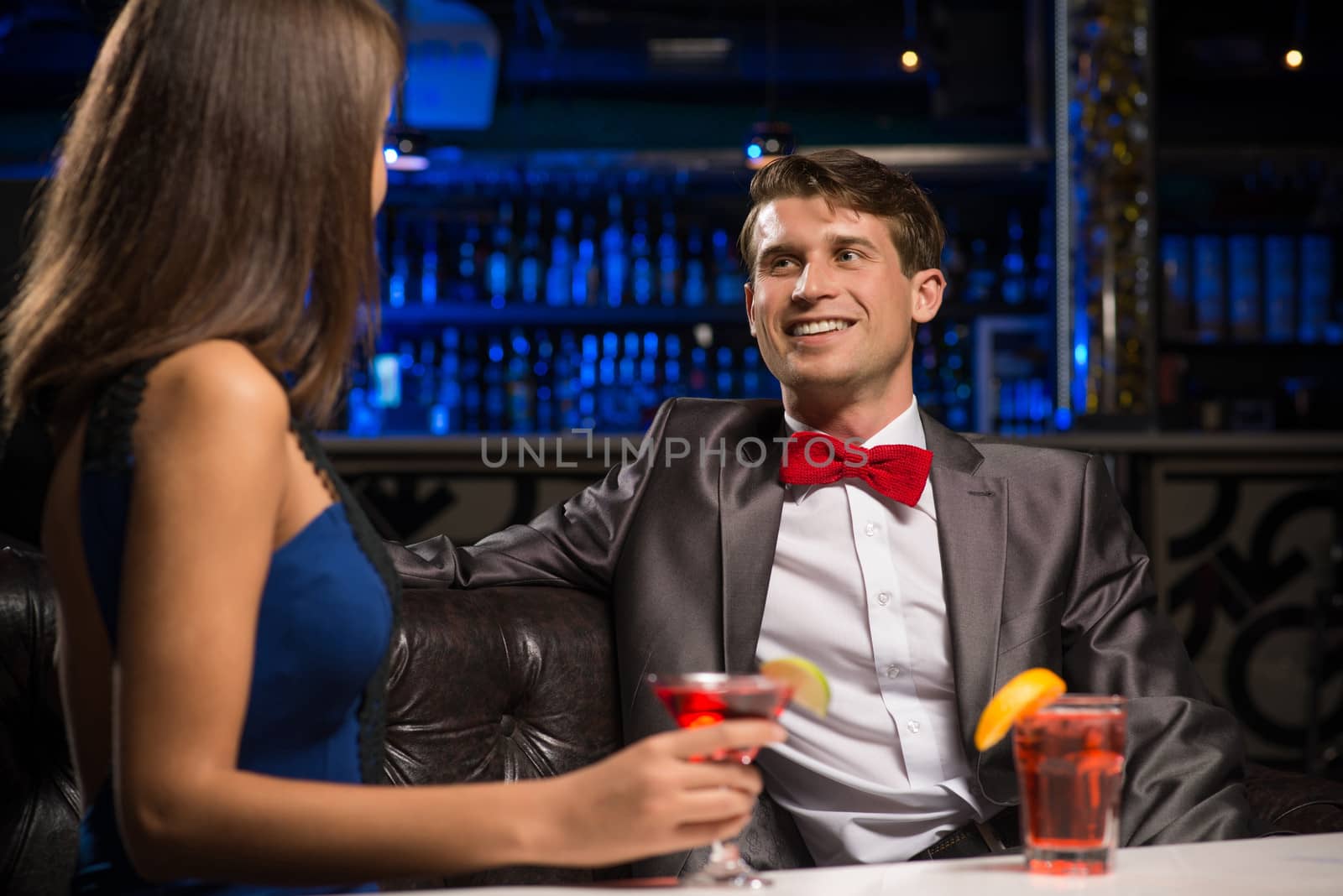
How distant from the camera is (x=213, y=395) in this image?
100 centimetres

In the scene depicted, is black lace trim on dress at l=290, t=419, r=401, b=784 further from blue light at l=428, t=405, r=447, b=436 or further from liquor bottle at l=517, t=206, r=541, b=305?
liquor bottle at l=517, t=206, r=541, b=305

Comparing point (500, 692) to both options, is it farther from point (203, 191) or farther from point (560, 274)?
point (560, 274)

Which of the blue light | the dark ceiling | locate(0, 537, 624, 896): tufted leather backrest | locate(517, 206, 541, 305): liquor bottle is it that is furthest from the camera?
the dark ceiling

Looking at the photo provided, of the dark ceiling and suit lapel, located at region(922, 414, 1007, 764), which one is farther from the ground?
the dark ceiling

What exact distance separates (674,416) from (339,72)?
1.15m

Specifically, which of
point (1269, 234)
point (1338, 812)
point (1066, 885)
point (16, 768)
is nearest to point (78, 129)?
point (16, 768)

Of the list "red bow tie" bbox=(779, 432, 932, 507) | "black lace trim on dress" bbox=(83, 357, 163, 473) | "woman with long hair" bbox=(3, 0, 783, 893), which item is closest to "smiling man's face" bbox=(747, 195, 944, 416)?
"red bow tie" bbox=(779, 432, 932, 507)

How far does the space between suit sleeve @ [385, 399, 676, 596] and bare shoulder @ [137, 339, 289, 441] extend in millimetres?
944

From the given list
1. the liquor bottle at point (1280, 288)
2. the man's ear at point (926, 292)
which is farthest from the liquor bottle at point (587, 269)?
the man's ear at point (926, 292)

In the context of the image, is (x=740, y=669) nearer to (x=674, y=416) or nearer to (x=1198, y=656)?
(x=674, y=416)

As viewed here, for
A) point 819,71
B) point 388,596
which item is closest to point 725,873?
point 388,596

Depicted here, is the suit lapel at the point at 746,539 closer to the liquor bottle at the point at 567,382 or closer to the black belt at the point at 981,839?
the black belt at the point at 981,839

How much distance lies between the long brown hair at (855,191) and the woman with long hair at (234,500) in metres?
1.04

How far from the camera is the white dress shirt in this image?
6.13ft
